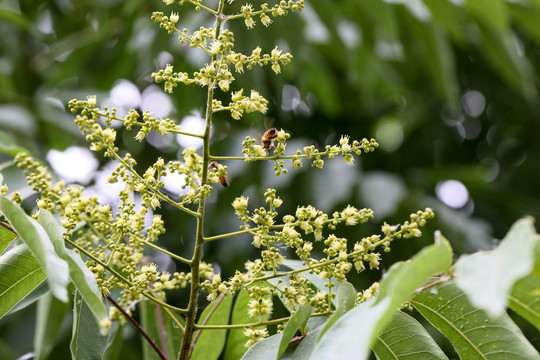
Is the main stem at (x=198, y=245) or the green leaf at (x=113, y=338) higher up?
the main stem at (x=198, y=245)

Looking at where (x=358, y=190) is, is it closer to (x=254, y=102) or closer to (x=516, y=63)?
(x=516, y=63)

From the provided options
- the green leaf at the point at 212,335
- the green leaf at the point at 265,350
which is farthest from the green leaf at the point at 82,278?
the green leaf at the point at 212,335

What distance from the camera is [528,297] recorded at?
976mm

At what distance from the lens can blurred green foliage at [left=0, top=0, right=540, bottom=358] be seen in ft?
9.56

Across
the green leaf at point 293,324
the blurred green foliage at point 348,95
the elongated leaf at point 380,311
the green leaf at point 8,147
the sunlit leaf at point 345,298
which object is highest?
the elongated leaf at point 380,311

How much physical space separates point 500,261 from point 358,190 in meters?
2.16

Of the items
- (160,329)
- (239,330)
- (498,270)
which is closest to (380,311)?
(498,270)

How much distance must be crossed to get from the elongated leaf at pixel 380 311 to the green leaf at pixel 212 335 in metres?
0.53

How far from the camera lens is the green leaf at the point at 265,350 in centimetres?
109

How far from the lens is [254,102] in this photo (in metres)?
1.22

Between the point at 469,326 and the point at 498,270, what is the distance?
1.38 ft

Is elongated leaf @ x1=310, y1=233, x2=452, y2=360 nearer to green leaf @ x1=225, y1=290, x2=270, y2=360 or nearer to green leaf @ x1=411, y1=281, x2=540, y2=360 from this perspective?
green leaf @ x1=411, y1=281, x2=540, y2=360

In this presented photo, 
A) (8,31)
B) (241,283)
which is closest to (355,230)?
(241,283)

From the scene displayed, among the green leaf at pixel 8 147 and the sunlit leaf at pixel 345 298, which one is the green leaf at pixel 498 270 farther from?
the green leaf at pixel 8 147
